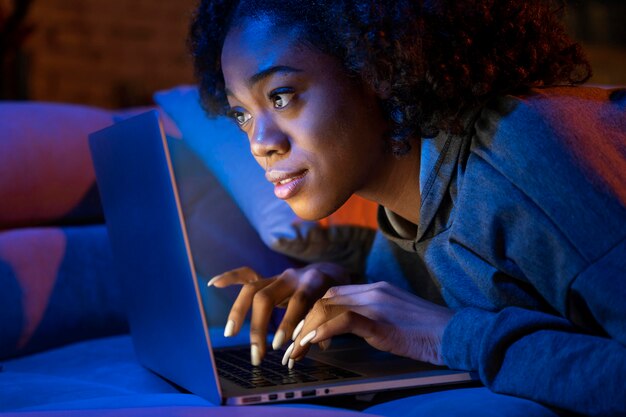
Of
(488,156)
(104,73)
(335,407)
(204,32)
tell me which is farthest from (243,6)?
(104,73)

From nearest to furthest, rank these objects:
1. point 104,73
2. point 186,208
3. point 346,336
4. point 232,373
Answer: point 232,373
point 346,336
point 186,208
point 104,73

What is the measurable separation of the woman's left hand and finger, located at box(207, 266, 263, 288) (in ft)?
0.85

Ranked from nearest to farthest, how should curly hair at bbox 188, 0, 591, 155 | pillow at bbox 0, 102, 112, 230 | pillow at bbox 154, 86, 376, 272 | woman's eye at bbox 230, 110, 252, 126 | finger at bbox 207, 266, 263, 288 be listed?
curly hair at bbox 188, 0, 591, 155 → woman's eye at bbox 230, 110, 252, 126 → finger at bbox 207, 266, 263, 288 → pillow at bbox 154, 86, 376, 272 → pillow at bbox 0, 102, 112, 230

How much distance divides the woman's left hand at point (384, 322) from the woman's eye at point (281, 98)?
0.23m

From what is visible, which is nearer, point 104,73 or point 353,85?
point 353,85

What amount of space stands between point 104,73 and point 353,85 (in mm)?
2089

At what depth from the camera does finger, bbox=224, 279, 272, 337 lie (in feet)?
3.04

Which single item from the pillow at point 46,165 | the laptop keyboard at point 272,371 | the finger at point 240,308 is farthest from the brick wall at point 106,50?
the laptop keyboard at point 272,371

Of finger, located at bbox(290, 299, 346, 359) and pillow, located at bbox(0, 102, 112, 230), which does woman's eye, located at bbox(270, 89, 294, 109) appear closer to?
finger, located at bbox(290, 299, 346, 359)

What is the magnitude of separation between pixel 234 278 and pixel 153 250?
29 centimetres

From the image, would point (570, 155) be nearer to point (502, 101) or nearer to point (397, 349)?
point (502, 101)

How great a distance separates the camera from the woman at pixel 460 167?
711 mm

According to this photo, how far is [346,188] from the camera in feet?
3.04

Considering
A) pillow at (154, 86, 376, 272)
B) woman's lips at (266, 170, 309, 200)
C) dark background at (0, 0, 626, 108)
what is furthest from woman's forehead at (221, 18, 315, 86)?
dark background at (0, 0, 626, 108)
